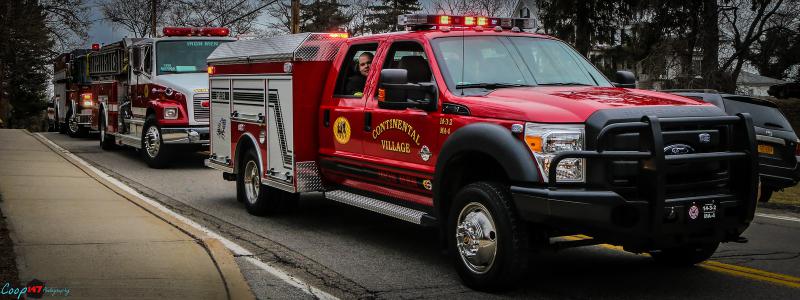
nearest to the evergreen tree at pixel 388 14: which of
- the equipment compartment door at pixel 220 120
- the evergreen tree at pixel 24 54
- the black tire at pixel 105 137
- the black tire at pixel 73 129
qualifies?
the evergreen tree at pixel 24 54

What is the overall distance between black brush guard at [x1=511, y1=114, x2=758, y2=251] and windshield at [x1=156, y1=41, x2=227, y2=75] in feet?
40.5

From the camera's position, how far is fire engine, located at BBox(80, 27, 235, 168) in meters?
16.4

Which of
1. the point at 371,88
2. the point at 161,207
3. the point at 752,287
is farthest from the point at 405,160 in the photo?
the point at 161,207

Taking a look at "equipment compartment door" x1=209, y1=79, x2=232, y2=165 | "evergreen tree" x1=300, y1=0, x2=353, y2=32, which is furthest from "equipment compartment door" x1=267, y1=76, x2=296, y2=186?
"evergreen tree" x1=300, y1=0, x2=353, y2=32

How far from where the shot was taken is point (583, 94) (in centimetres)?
664

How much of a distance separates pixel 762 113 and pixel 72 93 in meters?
22.1

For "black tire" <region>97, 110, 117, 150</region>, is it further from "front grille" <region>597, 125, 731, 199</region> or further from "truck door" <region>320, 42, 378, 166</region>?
"front grille" <region>597, 125, 731, 199</region>

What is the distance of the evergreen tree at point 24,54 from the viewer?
20634mm

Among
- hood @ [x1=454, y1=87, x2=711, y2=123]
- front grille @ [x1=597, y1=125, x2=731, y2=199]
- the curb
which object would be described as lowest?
the curb

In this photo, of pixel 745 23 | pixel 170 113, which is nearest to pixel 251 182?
pixel 170 113

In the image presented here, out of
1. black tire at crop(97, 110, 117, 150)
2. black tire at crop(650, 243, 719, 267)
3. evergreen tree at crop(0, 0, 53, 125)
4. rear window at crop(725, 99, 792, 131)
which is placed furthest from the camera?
black tire at crop(97, 110, 117, 150)

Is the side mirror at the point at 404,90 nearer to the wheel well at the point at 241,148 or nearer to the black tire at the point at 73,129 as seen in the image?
the wheel well at the point at 241,148

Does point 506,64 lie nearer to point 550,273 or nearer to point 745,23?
point 550,273

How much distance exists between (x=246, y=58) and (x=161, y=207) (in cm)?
233
